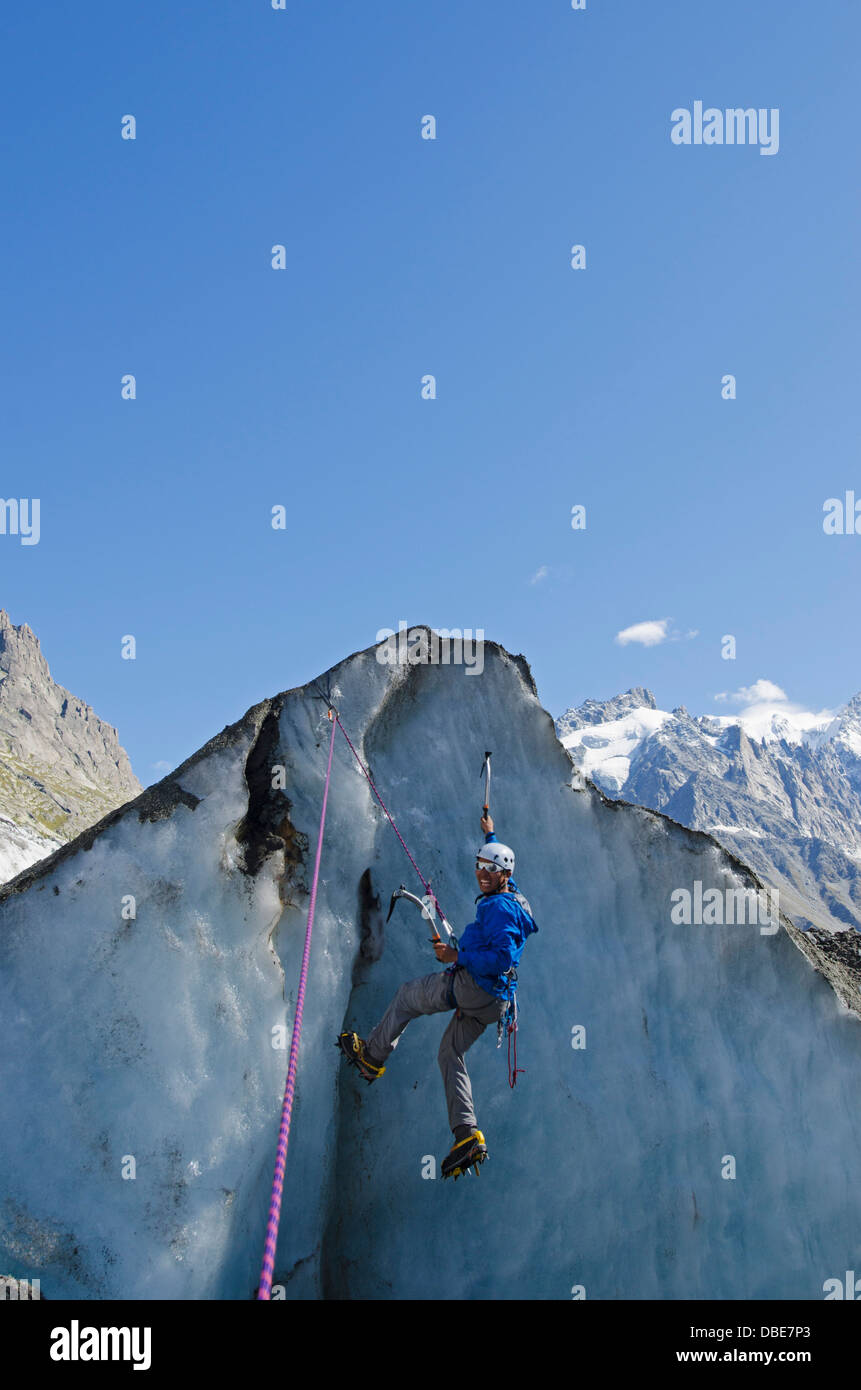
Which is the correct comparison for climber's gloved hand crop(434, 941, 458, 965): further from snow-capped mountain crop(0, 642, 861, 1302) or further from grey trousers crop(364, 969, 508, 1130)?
snow-capped mountain crop(0, 642, 861, 1302)

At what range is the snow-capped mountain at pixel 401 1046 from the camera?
7.72 metres

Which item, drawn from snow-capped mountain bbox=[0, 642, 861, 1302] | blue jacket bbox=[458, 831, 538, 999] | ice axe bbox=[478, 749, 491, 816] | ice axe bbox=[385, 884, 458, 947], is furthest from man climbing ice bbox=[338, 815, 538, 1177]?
ice axe bbox=[478, 749, 491, 816]

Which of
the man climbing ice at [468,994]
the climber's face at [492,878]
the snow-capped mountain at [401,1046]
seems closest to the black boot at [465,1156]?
the man climbing ice at [468,994]

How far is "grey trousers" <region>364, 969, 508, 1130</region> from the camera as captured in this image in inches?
335

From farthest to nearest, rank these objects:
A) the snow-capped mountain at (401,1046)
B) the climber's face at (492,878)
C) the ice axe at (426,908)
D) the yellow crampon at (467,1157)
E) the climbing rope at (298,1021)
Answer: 1. the ice axe at (426,908)
2. the climber's face at (492,878)
3. the yellow crampon at (467,1157)
4. the snow-capped mountain at (401,1046)
5. the climbing rope at (298,1021)

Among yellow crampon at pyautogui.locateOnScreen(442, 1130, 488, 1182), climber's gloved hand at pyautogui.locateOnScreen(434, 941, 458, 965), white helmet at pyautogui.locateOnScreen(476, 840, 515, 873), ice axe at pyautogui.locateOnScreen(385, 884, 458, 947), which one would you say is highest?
white helmet at pyautogui.locateOnScreen(476, 840, 515, 873)

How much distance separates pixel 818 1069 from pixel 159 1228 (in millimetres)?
8386

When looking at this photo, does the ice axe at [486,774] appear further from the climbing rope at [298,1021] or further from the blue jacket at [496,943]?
the blue jacket at [496,943]

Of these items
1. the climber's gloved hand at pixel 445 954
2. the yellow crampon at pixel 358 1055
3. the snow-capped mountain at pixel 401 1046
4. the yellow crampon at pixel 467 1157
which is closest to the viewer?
the snow-capped mountain at pixel 401 1046

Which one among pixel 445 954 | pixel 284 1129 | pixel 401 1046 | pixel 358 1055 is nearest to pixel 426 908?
pixel 445 954

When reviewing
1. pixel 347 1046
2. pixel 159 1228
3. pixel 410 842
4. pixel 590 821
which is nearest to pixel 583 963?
pixel 590 821

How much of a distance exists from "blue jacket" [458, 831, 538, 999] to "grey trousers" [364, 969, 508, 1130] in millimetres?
146

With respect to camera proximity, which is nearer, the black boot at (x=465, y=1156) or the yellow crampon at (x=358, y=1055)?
the black boot at (x=465, y=1156)

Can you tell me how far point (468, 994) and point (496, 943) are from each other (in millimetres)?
643
